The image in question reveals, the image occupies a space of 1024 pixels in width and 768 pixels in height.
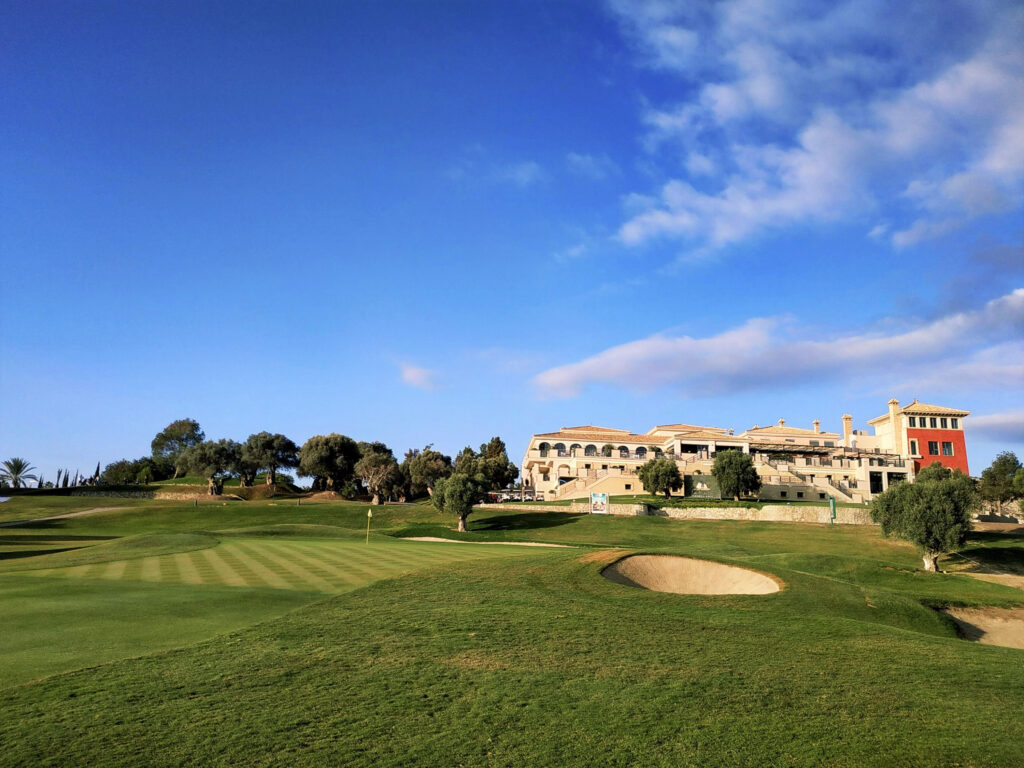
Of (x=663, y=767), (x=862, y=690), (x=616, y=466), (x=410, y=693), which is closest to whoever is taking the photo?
(x=663, y=767)

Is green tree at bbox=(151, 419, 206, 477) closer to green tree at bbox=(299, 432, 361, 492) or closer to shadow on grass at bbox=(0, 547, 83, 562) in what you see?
green tree at bbox=(299, 432, 361, 492)

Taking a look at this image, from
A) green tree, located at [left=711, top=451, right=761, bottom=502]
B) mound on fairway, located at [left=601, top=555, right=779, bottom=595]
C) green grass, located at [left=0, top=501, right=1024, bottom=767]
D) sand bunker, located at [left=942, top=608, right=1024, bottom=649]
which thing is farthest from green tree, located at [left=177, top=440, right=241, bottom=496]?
sand bunker, located at [left=942, top=608, right=1024, bottom=649]

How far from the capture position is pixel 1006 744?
9820mm

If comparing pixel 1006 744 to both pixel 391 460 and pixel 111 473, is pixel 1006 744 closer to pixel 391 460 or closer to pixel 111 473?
pixel 391 460

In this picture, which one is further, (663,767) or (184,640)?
(184,640)

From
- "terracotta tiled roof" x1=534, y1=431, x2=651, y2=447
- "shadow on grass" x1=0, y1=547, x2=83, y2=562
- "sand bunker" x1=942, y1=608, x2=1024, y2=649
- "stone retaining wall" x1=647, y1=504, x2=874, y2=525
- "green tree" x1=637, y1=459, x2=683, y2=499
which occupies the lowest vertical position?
"sand bunker" x1=942, y1=608, x2=1024, y2=649

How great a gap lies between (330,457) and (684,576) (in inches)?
3242

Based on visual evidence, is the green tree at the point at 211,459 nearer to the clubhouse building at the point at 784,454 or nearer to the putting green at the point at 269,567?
the clubhouse building at the point at 784,454

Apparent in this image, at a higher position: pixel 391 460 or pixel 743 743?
pixel 391 460

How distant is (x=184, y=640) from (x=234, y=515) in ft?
201

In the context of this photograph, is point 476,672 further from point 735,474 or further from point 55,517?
point 55,517

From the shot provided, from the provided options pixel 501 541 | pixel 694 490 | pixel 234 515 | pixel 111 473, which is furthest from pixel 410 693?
pixel 111 473

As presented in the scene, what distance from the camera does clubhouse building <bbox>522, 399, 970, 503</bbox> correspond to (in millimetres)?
90188

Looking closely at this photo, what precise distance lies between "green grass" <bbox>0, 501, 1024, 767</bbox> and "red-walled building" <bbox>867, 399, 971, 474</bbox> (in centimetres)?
8624
